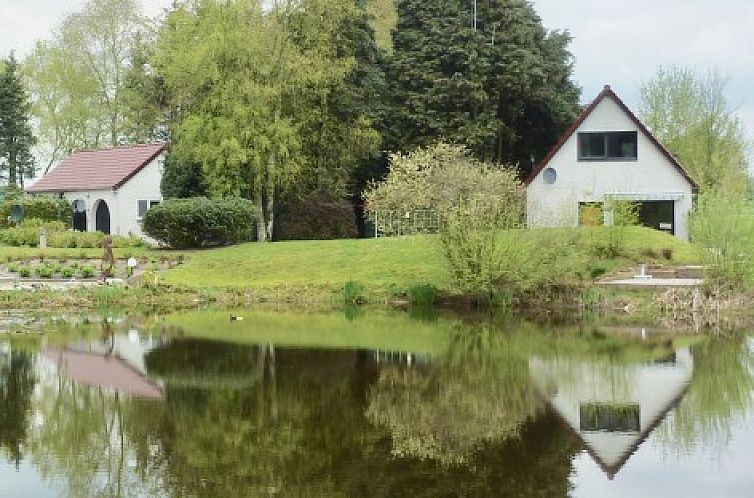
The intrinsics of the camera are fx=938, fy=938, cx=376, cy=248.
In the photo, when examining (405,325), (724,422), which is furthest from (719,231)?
(724,422)

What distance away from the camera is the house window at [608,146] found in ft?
131

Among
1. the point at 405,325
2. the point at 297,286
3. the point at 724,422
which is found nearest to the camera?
the point at 724,422

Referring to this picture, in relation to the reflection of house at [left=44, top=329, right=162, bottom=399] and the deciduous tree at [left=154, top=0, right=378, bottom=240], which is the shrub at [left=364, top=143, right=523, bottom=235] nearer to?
the deciduous tree at [left=154, top=0, right=378, bottom=240]

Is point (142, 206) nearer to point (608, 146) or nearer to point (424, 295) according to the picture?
point (424, 295)

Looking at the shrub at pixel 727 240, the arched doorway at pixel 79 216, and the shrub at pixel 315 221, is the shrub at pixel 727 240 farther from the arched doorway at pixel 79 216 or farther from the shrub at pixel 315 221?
the arched doorway at pixel 79 216

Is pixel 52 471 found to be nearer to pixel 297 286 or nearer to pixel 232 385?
pixel 232 385

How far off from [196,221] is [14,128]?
2690 centimetres

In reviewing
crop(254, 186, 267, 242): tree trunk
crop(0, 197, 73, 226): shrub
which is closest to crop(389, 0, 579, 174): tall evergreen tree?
crop(254, 186, 267, 242): tree trunk

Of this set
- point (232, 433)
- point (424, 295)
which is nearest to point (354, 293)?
point (424, 295)

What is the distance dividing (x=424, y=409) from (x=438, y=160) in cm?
2705

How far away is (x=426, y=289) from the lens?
29.3 metres

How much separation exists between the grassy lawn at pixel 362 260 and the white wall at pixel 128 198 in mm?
11111

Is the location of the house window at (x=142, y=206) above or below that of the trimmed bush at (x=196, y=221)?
above

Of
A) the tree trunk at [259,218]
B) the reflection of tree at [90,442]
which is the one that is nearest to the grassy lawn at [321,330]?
the reflection of tree at [90,442]
